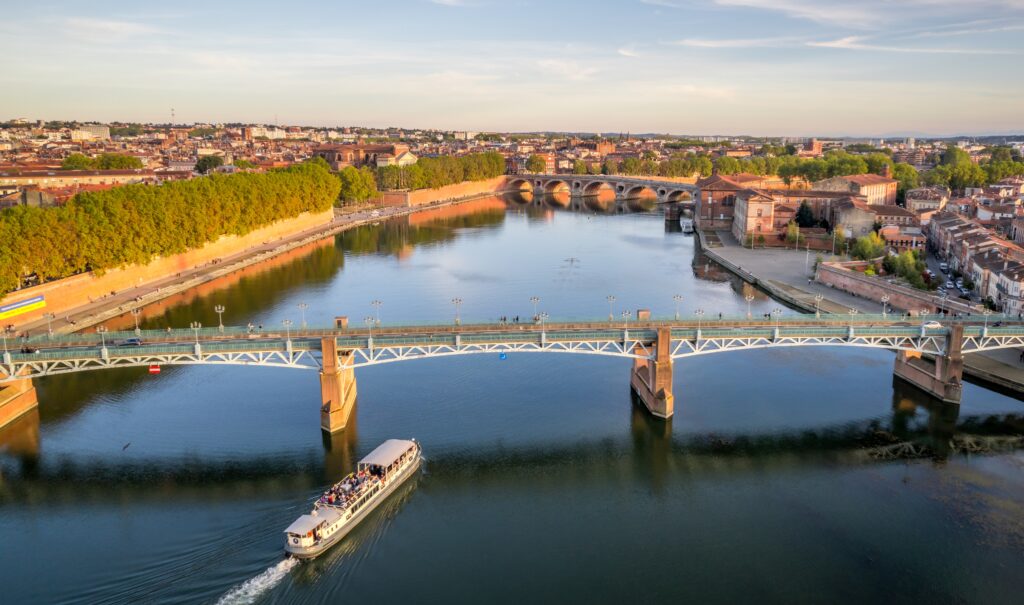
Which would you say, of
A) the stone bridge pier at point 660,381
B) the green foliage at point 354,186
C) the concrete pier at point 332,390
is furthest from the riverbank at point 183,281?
the stone bridge pier at point 660,381

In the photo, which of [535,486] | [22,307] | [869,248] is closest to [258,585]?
[535,486]

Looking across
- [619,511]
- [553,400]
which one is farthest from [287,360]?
[619,511]

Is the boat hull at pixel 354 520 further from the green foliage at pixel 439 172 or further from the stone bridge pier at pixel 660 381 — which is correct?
the green foliage at pixel 439 172


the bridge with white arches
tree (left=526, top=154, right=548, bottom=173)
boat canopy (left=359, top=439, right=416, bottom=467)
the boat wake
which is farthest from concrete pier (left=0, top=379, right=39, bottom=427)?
tree (left=526, top=154, right=548, bottom=173)

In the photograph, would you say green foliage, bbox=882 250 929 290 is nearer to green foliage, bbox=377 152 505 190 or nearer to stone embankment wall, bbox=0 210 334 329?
stone embankment wall, bbox=0 210 334 329

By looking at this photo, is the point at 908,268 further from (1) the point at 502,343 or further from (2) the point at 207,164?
(2) the point at 207,164

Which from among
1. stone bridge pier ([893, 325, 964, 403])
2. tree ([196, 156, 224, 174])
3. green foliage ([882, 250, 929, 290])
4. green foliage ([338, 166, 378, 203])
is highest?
tree ([196, 156, 224, 174])
